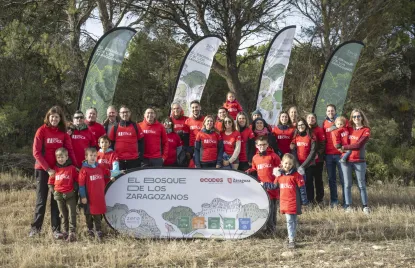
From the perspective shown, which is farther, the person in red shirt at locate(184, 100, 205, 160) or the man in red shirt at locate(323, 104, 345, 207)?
the man in red shirt at locate(323, 104, 345, 207)

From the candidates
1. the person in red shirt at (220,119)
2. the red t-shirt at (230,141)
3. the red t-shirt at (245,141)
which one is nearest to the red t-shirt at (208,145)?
the red t-shirt at (230,141)

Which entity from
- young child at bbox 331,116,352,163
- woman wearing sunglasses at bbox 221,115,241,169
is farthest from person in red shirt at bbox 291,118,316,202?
woman wearing sunglasses at bbox 221,115,241,169

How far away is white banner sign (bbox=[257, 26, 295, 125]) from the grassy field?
164 inches

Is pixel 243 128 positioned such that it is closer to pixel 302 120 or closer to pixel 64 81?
pixel 302 120

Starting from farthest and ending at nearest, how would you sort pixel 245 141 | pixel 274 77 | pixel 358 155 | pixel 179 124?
pixel 274 77 < pixel 179 124 < pixel 358 155 < pixel 245 141

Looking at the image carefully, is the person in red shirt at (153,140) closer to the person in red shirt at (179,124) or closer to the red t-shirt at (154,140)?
the red t-shirt at (154,140)

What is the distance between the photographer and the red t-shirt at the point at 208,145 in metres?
7.89

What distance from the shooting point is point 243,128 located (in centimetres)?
840

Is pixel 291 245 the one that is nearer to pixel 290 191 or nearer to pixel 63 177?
pixel 290 191

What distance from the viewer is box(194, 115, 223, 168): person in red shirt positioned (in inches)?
310

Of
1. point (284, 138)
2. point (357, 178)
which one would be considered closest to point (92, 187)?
point (284, 138)

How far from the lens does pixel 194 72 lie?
1130 cm

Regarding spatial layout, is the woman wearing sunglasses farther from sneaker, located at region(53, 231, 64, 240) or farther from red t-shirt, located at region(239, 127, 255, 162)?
sneaker, located at region(53, 231, 64, 240)

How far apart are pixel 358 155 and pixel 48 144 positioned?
17.1 feet
